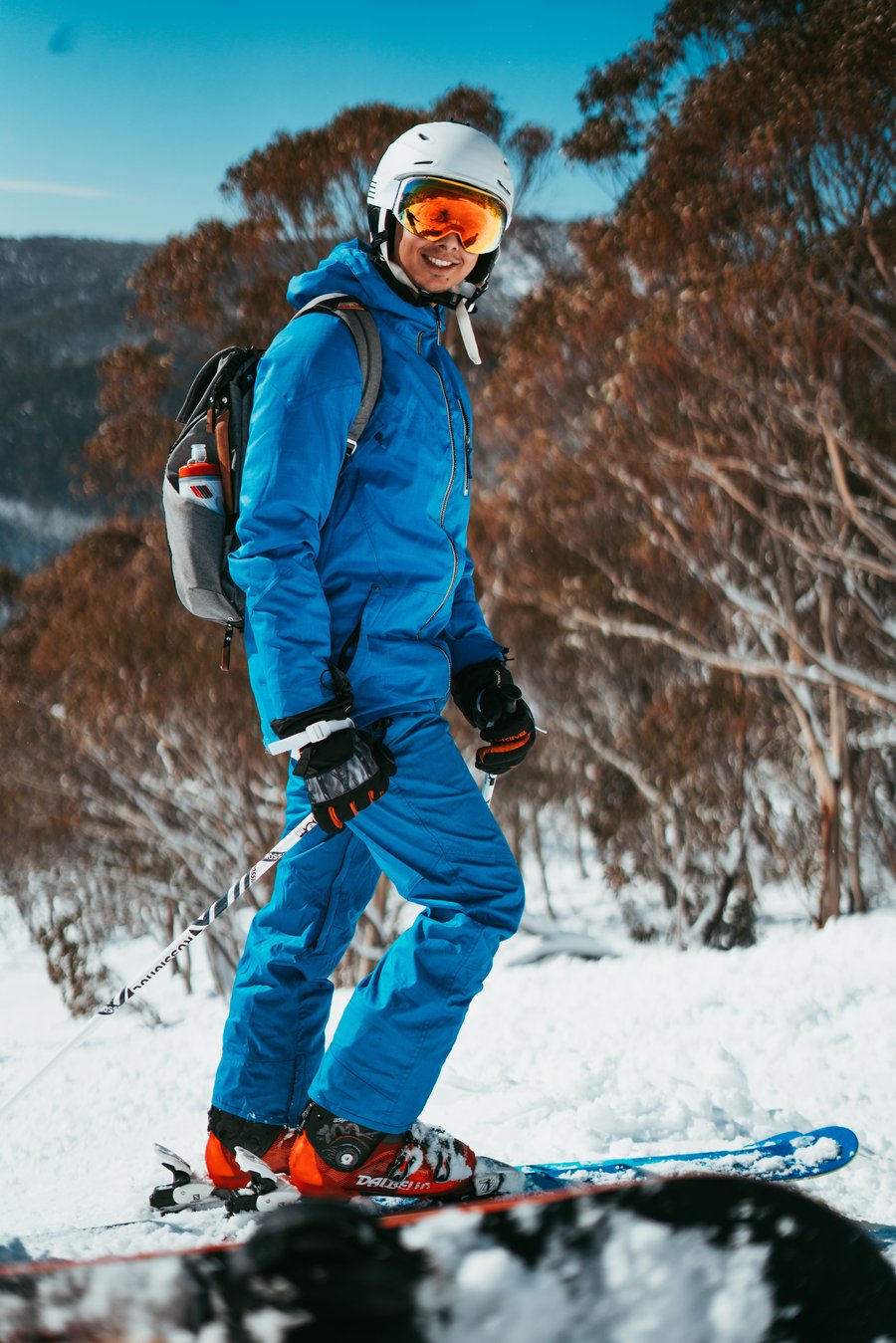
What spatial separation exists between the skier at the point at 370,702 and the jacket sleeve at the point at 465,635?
19cm

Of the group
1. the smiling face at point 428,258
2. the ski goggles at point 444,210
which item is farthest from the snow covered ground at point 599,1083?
the ski goggles at point 444,210

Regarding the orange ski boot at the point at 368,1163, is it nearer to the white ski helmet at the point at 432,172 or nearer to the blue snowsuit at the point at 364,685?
the blue snowsuit at the point at 364,685

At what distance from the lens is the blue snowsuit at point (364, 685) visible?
2.07 meters

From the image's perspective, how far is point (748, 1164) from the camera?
2.34 metres

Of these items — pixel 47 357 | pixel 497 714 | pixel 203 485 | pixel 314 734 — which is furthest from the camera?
pixel 47 357

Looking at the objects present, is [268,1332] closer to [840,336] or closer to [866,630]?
[840,336]

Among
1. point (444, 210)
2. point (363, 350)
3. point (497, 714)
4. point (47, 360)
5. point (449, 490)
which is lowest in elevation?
point (497, 714)


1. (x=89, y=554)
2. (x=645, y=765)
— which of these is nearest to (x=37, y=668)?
(x=89, y=554)

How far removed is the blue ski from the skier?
11.6 inches

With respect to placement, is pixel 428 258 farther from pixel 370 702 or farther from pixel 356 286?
pixel 370 702

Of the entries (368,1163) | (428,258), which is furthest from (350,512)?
(368,1163)

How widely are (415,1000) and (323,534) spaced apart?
925 millimetres

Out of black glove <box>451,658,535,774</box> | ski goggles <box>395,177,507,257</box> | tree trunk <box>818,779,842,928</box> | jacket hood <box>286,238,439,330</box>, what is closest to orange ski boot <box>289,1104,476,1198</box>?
black glove <box>451,658,535,774</box>

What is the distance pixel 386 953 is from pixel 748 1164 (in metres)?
0.93
